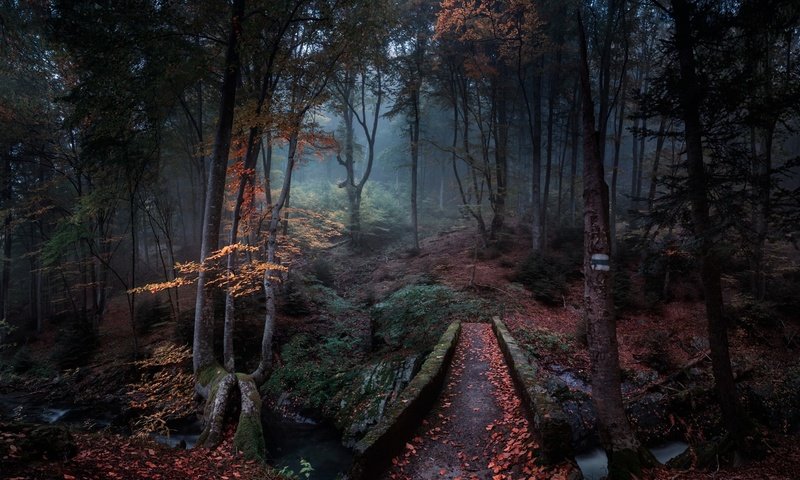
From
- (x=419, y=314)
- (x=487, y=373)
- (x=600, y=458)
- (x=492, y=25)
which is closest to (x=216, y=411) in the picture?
(x=487, y=373)

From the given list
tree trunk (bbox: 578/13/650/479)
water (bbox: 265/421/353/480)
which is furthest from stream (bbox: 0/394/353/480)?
tree trunk (bbox: 578/13/650/479)

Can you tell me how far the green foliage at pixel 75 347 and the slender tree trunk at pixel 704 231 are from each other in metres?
20.5

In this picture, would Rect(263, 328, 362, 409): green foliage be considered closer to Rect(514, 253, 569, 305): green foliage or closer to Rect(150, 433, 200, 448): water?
Rect(150, 433, 200, 448): water

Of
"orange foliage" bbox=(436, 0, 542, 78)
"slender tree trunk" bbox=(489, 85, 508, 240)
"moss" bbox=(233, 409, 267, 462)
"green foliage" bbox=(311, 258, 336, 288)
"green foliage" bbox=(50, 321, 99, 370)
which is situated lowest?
"green foliage" bbox=(50, 321, 99, 370)

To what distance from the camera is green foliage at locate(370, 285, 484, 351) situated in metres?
12.5

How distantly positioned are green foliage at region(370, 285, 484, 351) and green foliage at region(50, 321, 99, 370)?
1216cm

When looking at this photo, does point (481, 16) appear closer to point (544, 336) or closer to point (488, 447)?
point (544, 336)

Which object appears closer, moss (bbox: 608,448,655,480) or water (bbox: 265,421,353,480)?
moss (bbox: 608,448,655,480)

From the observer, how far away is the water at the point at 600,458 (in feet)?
23.4

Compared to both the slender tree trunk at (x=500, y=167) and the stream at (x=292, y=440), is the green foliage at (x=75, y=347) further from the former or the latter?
the slender tree trunk at (x=500, y=167)

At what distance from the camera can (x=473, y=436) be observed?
6781mm

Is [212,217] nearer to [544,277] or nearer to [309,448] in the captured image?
[309,448]

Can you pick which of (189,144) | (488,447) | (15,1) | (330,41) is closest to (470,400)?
(488,447)

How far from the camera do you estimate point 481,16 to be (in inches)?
642
